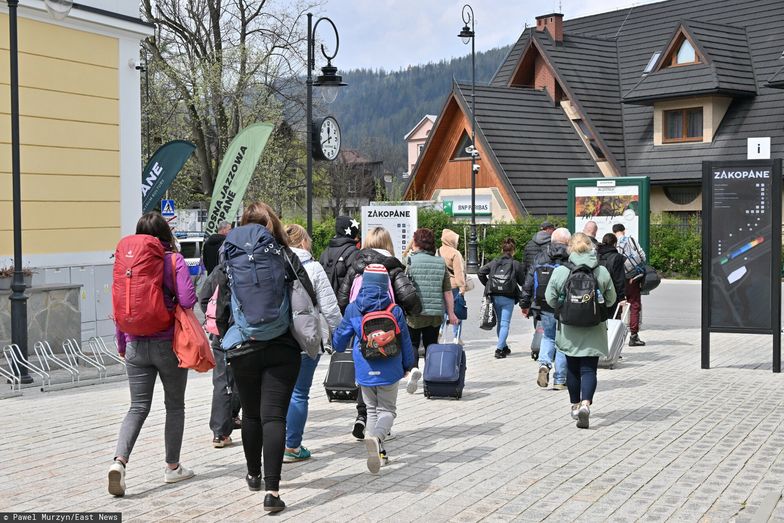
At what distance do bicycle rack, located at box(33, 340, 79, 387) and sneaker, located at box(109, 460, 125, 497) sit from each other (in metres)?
5.06

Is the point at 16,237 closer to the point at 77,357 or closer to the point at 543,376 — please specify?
the point at 77,357

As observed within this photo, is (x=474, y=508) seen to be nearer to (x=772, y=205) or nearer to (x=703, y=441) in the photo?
(x=703, y=441)

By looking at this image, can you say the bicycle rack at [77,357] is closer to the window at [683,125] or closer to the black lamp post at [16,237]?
the black lamp post at [16,237]

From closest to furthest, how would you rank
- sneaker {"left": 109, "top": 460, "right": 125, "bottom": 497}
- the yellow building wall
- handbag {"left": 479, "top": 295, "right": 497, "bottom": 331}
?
sneaker {"left": 109, "top": 460, "right": 125, "bottom": 497}
handbag {"left": 479, "top": 295, "right": 497, "bottom": 331}
the yellow building wall

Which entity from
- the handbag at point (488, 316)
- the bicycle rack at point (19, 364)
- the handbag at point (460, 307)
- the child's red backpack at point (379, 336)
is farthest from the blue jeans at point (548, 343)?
the bicycle rack at point (19, 364)

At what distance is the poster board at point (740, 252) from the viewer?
12625mm

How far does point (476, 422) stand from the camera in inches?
367

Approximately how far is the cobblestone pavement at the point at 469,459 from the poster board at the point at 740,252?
1151 mm

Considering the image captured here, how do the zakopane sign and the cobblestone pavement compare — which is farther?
the zakopane sign

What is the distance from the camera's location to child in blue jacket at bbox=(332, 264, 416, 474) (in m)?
7.43

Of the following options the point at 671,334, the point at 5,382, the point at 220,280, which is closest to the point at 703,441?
the point at 220,280

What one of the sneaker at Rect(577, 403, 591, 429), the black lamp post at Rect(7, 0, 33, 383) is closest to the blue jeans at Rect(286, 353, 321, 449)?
the sneaker at Rect(577, 403, 591, 429)

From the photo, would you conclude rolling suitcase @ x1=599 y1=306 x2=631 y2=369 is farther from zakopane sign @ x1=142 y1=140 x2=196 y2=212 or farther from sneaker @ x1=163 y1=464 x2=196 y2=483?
zakopane sign @ x1=142 y1=140 x2=196 y2=212

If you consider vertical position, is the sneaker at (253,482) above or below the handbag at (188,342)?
below
